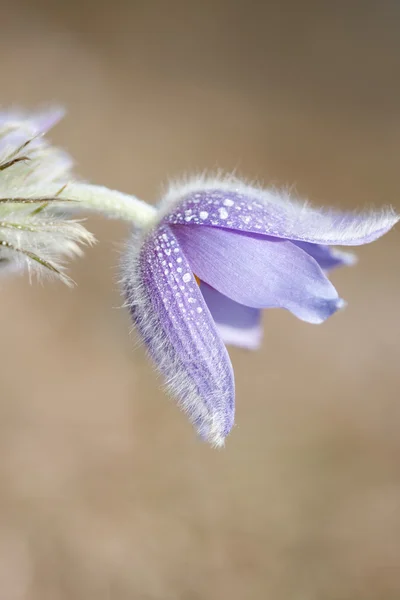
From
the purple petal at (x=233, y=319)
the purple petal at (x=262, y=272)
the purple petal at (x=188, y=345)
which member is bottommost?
the purple petal at (x=188, y=345)

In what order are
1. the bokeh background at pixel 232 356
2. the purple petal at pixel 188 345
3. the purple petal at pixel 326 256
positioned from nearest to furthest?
the purple petal at pixel 188 345 < the purple petal at pixel 326 256 < the bokeh background at pixel 232 356

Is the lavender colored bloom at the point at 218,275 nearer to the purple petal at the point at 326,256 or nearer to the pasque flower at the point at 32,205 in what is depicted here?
the purple petal at the point at 326,256

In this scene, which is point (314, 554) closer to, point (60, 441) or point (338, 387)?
point (338, 387)

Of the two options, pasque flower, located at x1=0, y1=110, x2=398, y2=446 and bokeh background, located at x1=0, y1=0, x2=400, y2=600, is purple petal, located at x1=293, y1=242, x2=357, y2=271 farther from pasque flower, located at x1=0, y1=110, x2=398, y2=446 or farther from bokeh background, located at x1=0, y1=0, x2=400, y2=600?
Result: bokeh background, located at x1=0, y1=0, x2=400, y2=600

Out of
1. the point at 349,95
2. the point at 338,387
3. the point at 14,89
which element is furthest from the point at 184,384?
the point at 349,95

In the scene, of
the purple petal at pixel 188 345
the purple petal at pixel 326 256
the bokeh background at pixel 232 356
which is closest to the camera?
the purple petal at pixel 188 345

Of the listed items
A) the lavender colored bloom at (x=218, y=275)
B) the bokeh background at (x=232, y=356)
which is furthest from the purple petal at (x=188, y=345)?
the bokeh background at (x=232, y=356)

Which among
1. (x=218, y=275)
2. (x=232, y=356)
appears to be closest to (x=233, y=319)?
(x=218, y=275)

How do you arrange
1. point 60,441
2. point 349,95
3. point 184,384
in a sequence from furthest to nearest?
point 349,95 → point 60,441 → point 184,384
